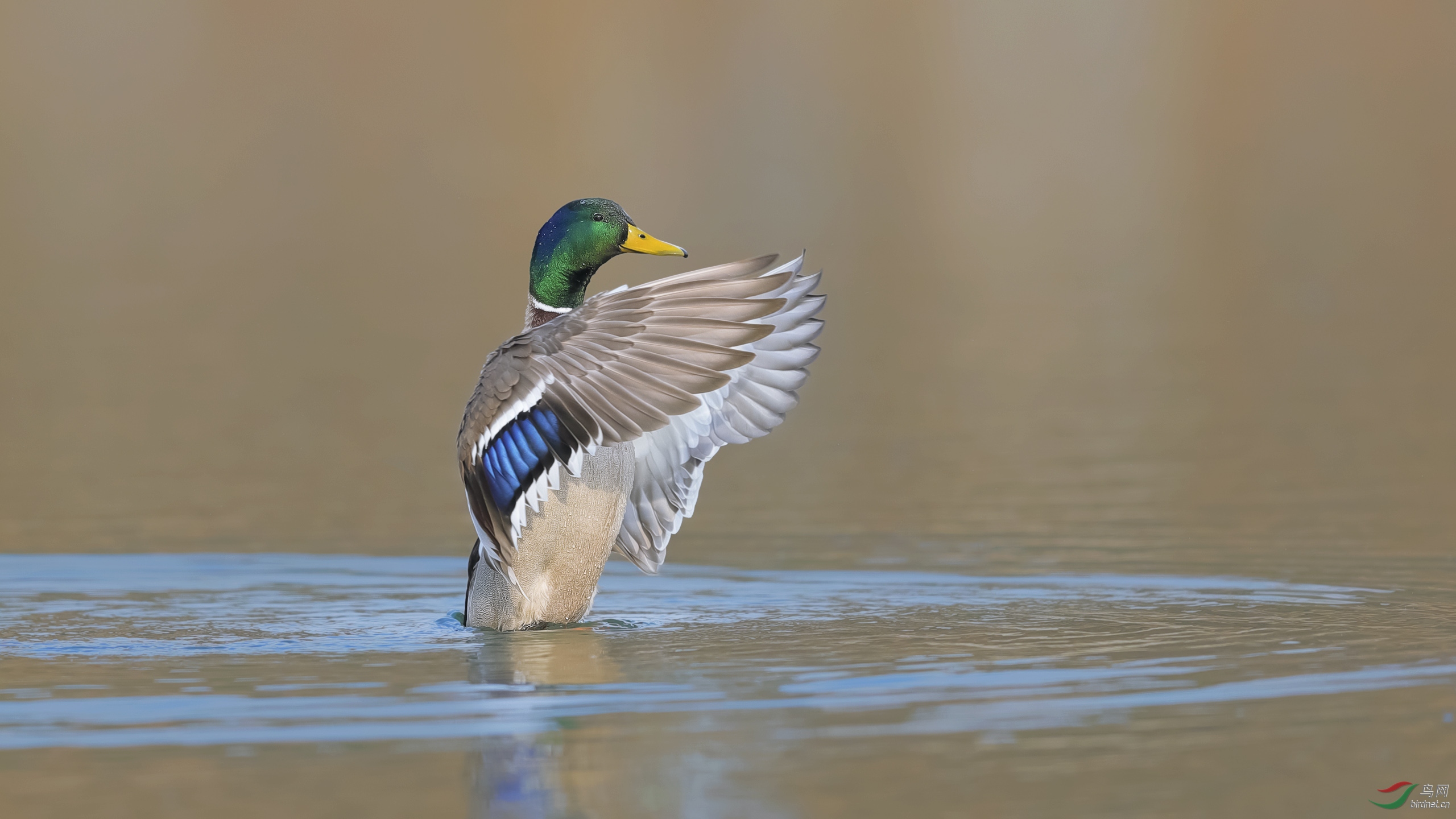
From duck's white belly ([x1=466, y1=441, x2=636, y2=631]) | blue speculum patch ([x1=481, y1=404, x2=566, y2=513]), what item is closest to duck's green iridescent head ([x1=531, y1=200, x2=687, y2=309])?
duck's white belly ([x1=466, y1=441, x2=636, y2=631])

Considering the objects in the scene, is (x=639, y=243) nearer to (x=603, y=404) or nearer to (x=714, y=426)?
(x=714, y=426)

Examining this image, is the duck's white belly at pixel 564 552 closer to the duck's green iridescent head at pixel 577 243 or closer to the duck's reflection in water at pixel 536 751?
the duck's reflection in water at pixel 536 751

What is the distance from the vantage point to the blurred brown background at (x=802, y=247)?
1258cm

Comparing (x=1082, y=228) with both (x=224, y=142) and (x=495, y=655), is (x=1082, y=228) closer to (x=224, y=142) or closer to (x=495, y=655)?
(x=224, y=142)

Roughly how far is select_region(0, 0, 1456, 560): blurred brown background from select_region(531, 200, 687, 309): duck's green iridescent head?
2.19 meters

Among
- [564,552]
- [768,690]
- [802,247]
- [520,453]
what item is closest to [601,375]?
[520,453]

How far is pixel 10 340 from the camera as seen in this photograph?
20.7 m

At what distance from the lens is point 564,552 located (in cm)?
871

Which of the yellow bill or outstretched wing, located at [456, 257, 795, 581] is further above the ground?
the yellow bill

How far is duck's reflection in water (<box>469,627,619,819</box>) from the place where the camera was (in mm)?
5797

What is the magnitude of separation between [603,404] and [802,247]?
21932mm

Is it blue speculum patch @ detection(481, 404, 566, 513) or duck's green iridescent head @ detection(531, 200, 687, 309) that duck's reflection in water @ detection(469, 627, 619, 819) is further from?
duck's green iridescent head @ detection(531, 200, 687, 309)

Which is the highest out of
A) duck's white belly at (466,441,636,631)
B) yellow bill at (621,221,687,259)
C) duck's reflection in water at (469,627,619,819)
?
yellow bill at (621,221,687,259)

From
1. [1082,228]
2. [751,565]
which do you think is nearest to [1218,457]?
[751,565]
